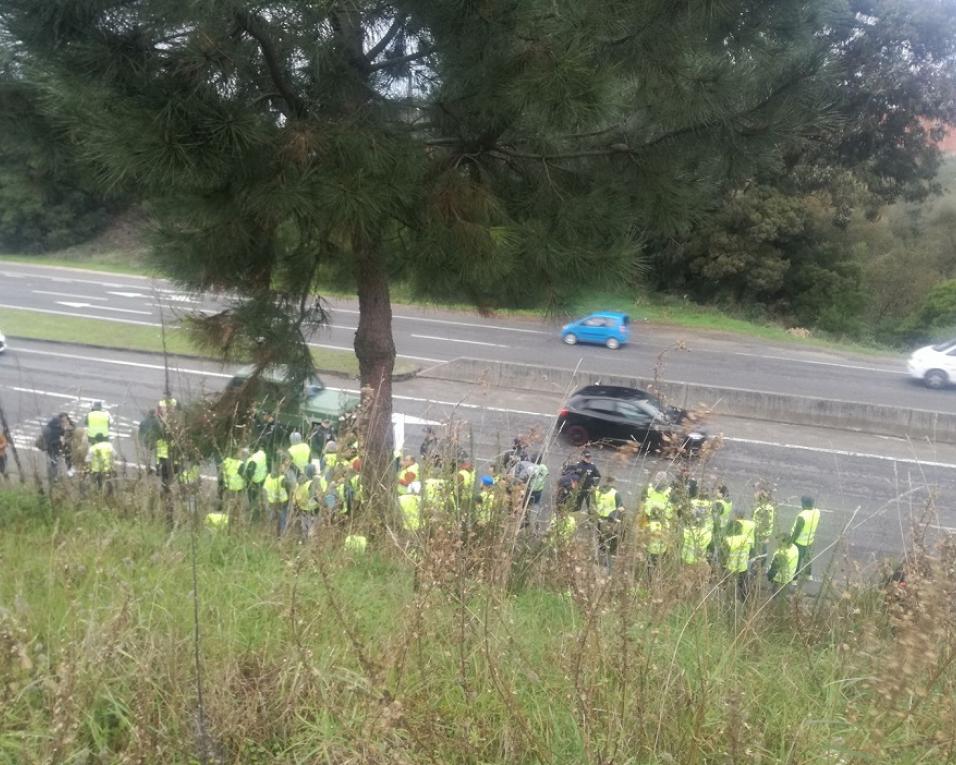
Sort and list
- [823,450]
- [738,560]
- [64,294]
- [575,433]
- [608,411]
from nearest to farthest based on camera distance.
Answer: [738,560] → [575,433] → [608,411] → [823,450] → [64,294]

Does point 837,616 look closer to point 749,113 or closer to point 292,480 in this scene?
point 292,480

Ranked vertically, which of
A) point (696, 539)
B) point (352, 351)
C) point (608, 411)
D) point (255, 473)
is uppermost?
point (696, 539)

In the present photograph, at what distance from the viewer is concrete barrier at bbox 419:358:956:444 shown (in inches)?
650

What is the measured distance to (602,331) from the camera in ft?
73.4

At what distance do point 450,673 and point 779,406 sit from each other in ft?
52.7

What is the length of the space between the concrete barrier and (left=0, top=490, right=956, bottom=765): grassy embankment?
13.4 meters

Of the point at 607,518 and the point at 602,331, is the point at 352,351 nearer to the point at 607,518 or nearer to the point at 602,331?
the point at 602,331

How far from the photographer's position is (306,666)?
2117mm

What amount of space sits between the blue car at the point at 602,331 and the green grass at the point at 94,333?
5.27 metres

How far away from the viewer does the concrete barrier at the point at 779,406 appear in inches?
650

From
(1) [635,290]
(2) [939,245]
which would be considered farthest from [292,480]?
(2) [939,245]

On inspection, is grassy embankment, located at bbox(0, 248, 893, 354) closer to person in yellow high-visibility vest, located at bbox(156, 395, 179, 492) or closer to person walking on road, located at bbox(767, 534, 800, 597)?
person in yellow high-visibility vest, located at bbox(156, 395, 179, 492)

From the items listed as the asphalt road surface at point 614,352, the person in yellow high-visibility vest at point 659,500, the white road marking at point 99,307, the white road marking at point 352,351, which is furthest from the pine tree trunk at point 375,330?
the white road marking at point 99,307

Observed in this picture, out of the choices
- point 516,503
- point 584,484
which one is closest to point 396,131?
point 584,484
